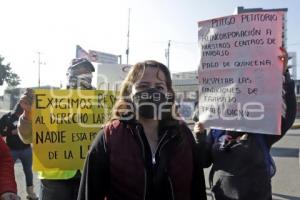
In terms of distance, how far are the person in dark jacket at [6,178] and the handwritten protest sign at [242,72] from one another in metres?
1.49

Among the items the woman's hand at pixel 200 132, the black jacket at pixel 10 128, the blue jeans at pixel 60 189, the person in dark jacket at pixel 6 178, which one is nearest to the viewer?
the person in dark jacket at pixel 6 178

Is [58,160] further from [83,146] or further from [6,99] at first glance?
[6,99]

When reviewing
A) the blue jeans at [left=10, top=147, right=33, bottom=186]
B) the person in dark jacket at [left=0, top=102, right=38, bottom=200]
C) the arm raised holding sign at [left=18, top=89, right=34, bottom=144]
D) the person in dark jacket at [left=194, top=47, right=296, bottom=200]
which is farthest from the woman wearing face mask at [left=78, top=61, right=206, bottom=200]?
the blue jeans at [left=10, top=147, right=33, bottom=186]

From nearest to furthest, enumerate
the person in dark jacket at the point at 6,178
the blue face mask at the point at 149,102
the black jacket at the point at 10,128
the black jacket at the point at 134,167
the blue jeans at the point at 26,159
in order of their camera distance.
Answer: the black jacket at the point at 134,167
the blue face mask at the point at 149,102
the person in dark jacket at the point at 6,178
the black jacket at the point at 10,128
the blue jeans at the point at 26,159

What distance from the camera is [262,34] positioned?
3.35 meters

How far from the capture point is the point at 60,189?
3619 millimetres

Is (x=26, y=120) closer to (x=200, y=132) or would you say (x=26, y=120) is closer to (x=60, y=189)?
(x=60, y=189)

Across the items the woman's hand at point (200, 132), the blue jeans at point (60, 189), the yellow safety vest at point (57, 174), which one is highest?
the woman's hand at point (200, 132)

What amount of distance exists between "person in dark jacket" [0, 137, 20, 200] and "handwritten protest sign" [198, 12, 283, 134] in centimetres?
149

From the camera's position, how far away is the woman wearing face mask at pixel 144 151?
249 cm

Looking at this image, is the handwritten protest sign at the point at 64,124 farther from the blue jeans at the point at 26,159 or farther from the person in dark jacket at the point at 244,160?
the blue jeans at the point at 26,159

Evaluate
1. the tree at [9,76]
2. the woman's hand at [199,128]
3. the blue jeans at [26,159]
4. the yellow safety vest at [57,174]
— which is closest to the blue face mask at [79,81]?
the yellow safety vest at [57,174]

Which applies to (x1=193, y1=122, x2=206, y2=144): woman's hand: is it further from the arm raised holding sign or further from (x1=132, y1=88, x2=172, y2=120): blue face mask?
the arm raised holding sign

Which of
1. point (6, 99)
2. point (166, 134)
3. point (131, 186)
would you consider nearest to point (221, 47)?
point (166, 134)
